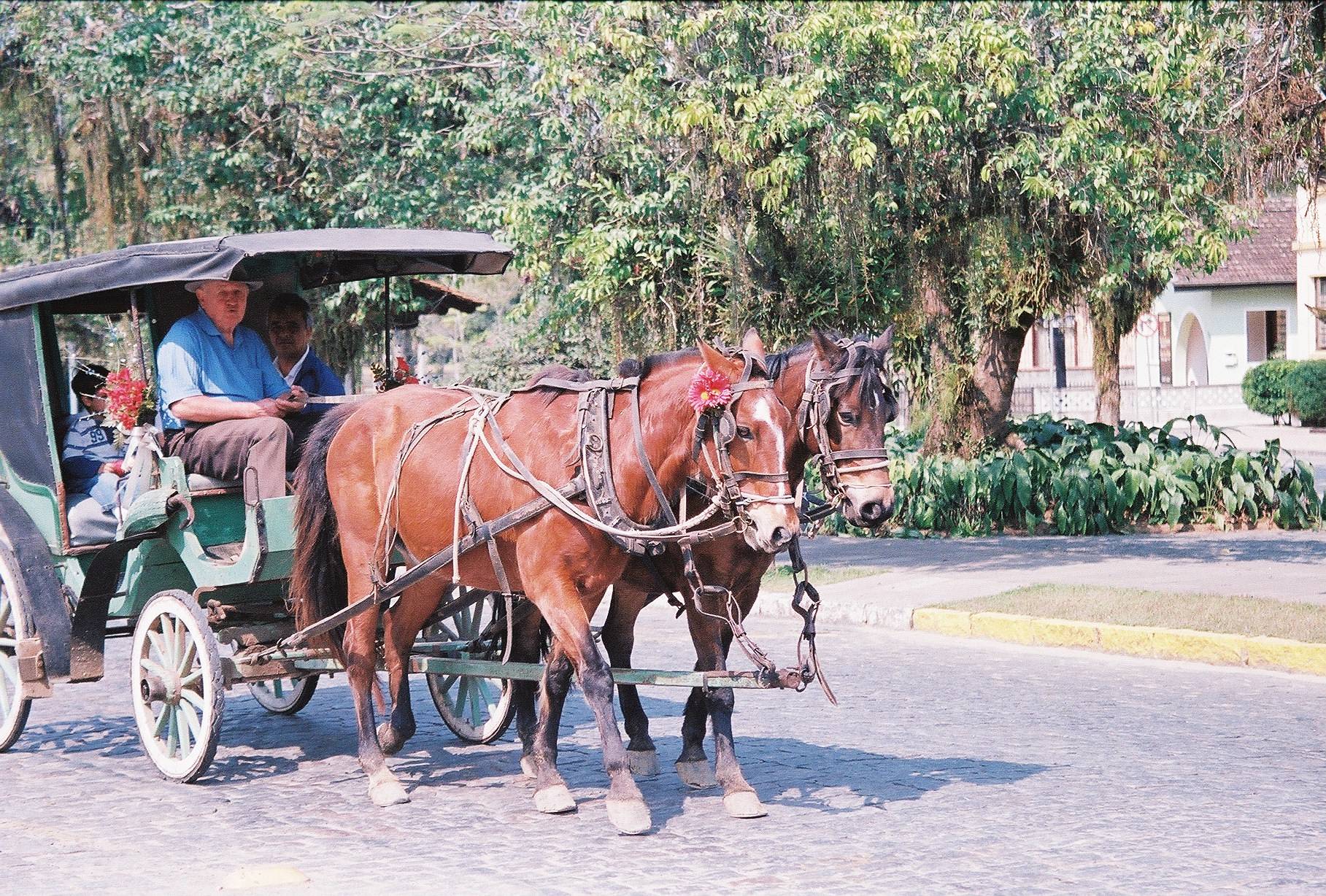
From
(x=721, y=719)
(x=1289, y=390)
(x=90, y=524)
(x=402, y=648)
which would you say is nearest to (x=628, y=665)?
(x=721, y=719)

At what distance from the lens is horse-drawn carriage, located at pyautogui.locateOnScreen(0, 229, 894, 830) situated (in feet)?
19.7

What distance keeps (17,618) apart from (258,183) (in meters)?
11.5

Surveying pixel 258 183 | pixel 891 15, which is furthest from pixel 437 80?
pixel 891 15

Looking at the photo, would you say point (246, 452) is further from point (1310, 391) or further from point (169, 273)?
point (1310, 391)

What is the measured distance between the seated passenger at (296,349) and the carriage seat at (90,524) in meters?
1.23

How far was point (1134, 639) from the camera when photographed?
1015cm

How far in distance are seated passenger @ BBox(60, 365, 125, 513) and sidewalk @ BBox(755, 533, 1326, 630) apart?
616cm

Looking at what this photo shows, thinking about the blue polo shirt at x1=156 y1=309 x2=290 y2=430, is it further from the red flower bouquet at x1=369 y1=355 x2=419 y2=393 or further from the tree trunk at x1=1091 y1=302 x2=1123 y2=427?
the tree trunk at x1=1091 y1=302 x2=1123 y2=427

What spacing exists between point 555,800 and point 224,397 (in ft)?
9.50

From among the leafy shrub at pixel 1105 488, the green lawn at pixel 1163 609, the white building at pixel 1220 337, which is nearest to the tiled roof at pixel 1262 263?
the white building at pixel 1220 337

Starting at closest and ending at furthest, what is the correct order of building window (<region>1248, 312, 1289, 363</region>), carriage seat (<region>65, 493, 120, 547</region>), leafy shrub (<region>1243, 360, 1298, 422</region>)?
carriage seat (<region>65, 493, 120, 547</region>) < leafy shrub (<region>1243, 360, 1298, 422</region>) < building window (<region>1248, 312, 1289, 363</region>)

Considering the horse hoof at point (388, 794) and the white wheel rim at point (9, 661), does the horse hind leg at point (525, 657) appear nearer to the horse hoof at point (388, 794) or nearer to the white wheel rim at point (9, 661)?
the horse hoof at point (388, 794)

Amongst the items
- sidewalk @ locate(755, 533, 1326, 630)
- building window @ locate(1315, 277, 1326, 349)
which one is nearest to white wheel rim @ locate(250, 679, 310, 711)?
sidewalk @ locate(755, 533, 1326, 630)

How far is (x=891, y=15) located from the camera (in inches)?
490
